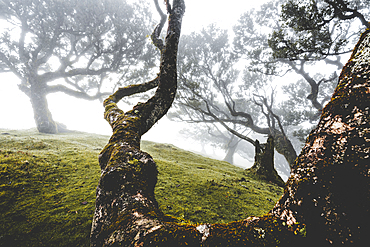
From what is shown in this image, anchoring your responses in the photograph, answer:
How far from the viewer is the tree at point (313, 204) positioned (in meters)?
1.05

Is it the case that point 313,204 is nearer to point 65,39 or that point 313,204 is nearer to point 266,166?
point 266,166

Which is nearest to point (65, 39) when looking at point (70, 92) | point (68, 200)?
point (70, 92)

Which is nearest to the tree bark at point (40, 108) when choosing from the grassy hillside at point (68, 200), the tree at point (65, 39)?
the tree at point (65, 39)

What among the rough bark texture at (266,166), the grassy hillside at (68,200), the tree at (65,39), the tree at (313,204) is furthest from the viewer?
the tree at (65,39)

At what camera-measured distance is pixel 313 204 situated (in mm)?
1192

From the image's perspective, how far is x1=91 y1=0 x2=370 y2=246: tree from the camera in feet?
3.46

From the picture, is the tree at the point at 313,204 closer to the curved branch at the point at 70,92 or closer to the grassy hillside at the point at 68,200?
the grassy hillside at the point at 68,200

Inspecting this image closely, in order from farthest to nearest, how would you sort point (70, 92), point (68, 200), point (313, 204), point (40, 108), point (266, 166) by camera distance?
point (70, 92) < point (40, 108) < point (266, 166) < point (68, 200) < point (313, 204)

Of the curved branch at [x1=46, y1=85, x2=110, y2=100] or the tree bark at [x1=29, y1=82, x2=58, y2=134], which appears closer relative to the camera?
the tree bark at [x1=29, y1=82, x2=58, y2=134]

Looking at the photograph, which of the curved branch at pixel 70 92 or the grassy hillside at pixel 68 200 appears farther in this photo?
the curved branch at pixel 70 92

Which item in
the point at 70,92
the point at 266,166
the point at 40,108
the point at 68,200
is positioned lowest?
the point at 68,200

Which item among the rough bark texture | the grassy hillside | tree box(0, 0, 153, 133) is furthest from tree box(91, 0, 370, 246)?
tree box(0, 0, 153, 133)

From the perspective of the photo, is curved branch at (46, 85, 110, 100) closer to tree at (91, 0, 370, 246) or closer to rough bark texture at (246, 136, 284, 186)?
rough bark texture at (246, 136, 284, 186)

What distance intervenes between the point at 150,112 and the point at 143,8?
20610 millimetres
